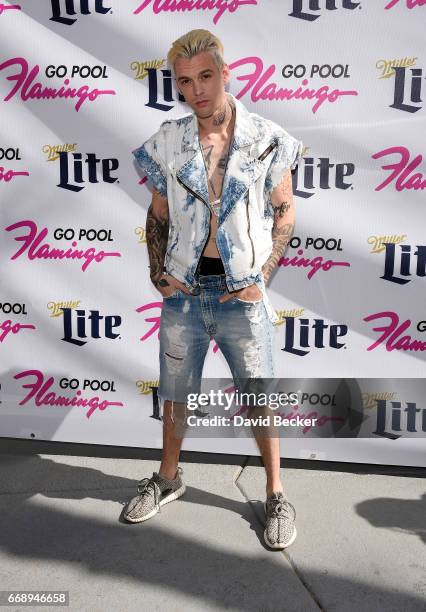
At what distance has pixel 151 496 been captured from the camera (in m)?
3.35

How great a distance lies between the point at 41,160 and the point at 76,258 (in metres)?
0.60

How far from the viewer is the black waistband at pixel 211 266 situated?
3.02 metres

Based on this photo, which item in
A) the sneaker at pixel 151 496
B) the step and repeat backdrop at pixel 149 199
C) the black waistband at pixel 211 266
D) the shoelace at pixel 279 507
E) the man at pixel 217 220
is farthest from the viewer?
the step and repeat backdrop at pixel 149 199

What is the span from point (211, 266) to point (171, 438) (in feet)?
3.17

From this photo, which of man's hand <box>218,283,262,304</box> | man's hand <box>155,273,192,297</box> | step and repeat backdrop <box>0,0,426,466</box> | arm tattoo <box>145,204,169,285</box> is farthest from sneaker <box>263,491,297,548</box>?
arm tattoo <box>145,204,169,285</box>

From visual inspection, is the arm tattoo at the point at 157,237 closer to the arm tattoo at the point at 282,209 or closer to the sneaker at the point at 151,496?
the arm tattoo at the point at 282,209

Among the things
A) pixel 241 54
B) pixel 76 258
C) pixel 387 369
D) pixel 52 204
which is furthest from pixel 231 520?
pixel 241 54

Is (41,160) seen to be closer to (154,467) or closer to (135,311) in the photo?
(135,311)

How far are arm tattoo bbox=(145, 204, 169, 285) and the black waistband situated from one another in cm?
24

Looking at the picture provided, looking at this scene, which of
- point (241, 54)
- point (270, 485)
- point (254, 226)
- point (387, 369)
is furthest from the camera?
point (387, 369)

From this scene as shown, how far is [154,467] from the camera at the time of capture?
391 cm

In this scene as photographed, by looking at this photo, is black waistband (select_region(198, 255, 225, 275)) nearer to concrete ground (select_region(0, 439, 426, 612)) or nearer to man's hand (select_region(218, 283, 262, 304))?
man's hand (select_region(218, 283, 262, 304))

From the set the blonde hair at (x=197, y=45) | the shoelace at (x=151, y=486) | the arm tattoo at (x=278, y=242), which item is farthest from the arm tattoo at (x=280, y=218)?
the shoelace at (x=151, y=486)

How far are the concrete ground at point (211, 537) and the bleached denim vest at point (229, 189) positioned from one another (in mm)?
1210
